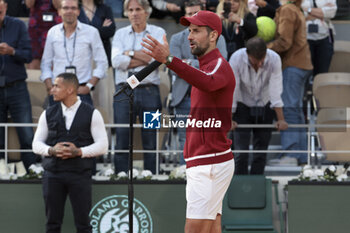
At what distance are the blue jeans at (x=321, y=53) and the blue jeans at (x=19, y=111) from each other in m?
3.62

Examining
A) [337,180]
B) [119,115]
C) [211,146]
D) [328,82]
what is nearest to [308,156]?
[337,180]

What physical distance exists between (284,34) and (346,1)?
1.27m

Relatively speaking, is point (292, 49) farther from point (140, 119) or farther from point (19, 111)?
point (19, 111)

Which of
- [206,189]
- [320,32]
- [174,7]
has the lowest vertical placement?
[206,189]

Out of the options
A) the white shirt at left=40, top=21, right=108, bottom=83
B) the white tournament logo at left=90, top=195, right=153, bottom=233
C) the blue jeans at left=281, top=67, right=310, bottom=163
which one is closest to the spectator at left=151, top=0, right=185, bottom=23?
the white shirt at left=40, top=21, right=108, bottom=83

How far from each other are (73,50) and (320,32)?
315 cm

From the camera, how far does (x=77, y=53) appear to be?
8.25m

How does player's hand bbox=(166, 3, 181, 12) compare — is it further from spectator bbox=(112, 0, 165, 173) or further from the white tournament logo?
the white tournament logo

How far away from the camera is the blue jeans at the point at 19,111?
827cm

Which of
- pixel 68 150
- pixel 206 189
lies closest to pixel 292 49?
pixel 68 150

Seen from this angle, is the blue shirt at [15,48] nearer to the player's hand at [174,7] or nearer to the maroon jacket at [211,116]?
the player's hand at [174,7]

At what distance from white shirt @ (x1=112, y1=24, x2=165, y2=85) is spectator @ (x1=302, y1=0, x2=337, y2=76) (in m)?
2.06

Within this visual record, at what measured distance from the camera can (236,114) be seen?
799 cm

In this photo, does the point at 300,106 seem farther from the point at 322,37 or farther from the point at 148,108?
the point at 148,108
